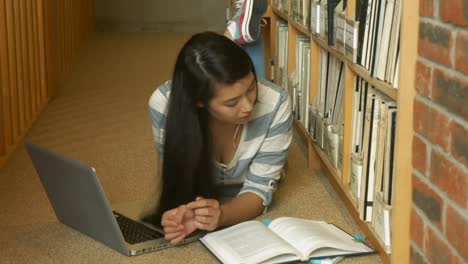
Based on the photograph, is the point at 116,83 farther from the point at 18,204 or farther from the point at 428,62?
the point at 428,62

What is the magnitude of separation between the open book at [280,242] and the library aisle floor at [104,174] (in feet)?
0.17

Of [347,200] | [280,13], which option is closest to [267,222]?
[347,200]

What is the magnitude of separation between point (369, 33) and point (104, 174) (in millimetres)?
1200

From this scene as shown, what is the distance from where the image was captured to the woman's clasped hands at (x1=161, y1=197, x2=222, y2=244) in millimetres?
1973

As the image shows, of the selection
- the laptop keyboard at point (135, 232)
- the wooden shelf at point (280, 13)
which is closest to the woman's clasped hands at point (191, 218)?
the laptop keyboard at point (135, 232)

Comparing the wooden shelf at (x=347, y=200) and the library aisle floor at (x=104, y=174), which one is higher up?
the wooden shelf at (x=347, y=200)

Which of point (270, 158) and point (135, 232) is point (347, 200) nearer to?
point (270, 158)

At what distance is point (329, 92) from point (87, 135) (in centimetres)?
122

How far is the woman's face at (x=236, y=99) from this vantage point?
1934 mm

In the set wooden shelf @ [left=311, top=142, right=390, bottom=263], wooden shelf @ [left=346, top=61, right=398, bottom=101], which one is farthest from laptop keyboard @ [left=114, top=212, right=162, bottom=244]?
wooden shelf @ [left=346, top=61, right=398, bottom=101]

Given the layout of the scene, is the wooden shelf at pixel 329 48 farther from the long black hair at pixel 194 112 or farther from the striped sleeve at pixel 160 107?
the striped sleeve at pixel 160 107

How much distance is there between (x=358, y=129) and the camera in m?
2.14

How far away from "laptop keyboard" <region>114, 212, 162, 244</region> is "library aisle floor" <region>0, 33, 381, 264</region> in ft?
0.22

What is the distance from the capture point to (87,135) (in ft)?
10.8
